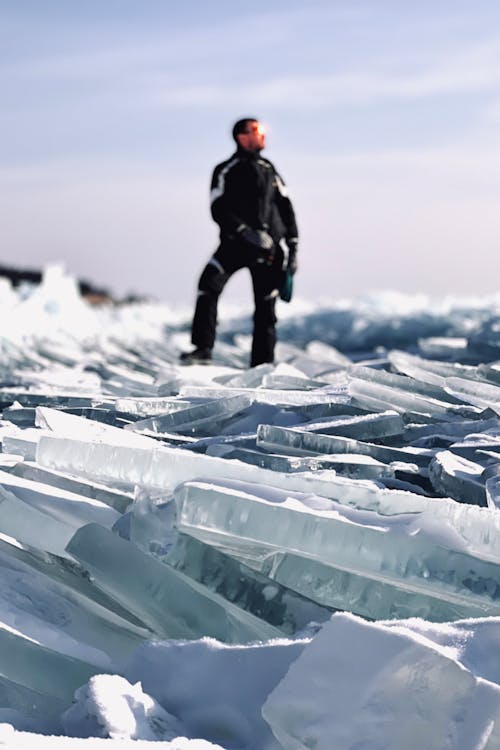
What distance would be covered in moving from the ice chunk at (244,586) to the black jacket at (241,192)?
16.2 ft

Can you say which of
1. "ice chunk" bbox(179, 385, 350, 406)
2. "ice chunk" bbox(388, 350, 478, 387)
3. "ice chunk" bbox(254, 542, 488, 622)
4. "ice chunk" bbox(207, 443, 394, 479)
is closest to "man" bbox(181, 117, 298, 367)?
"ice chunk" bbox(388, 350, 478, 387)

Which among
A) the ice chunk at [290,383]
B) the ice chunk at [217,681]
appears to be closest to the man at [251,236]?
the ice chunk at [290,383]

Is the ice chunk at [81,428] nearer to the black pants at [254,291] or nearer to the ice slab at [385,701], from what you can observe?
the ice slab at [385,701]

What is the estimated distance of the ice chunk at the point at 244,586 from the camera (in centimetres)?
256

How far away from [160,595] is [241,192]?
5135mm

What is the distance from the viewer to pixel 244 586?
261cm

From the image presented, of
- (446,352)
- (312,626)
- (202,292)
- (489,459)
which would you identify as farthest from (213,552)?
(446,352)

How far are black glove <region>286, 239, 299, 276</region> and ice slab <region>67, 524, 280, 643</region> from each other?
5170 millimetres

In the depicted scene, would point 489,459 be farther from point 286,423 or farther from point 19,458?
point 19,458

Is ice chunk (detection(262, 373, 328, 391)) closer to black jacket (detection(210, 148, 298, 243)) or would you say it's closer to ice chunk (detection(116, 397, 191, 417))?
ice chunk (detection(116, 397, 191, 417))

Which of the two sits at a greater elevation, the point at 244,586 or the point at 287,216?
the point at 287,216

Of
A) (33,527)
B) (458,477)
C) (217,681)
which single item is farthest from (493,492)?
(33,527)

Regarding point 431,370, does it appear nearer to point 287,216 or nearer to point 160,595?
point 287,216

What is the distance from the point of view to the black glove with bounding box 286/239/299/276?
25.3ft
